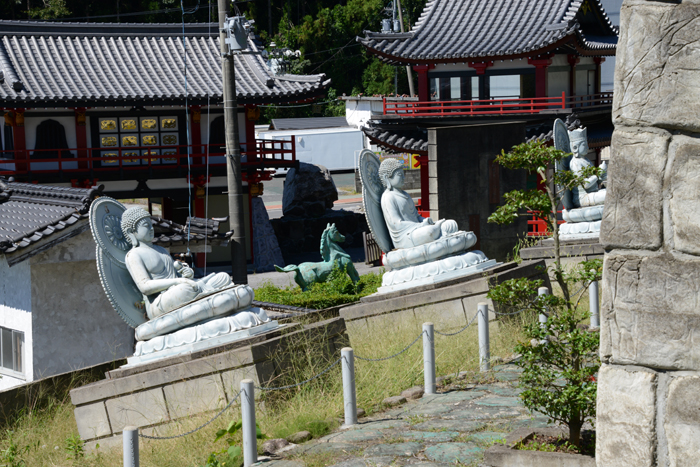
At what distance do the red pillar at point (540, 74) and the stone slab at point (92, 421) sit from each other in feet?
70.9

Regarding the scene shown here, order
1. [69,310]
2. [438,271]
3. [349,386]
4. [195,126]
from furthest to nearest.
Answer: [195,126] → [69,310] → [438,271] → [349,386]

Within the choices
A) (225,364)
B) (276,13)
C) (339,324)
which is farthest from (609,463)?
(276,13)

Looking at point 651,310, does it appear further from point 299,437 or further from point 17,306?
point 17,306

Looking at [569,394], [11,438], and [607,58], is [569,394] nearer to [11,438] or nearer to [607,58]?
[11,438]

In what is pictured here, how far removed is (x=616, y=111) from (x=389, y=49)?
83.9ft

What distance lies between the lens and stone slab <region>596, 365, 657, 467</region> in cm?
299

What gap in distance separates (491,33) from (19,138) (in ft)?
50.5

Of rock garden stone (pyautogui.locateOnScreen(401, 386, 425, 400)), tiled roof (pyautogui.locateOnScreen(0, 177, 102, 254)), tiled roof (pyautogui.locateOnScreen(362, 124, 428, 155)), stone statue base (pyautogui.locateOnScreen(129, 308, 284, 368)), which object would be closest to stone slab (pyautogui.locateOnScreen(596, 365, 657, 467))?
rock garden stone (pyautogui.locateOnScreen(401, 386, 425, 400))

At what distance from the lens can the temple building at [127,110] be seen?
23469 mm

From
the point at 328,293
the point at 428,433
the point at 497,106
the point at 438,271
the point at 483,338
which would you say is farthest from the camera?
the point at 497,106

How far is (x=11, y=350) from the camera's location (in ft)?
43.0

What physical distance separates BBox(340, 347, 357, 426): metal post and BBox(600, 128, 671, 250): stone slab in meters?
4.65

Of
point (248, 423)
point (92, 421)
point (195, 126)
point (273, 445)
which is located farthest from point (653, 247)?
point (195, 126)

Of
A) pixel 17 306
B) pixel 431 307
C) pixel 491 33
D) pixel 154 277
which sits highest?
pixel 491 33
